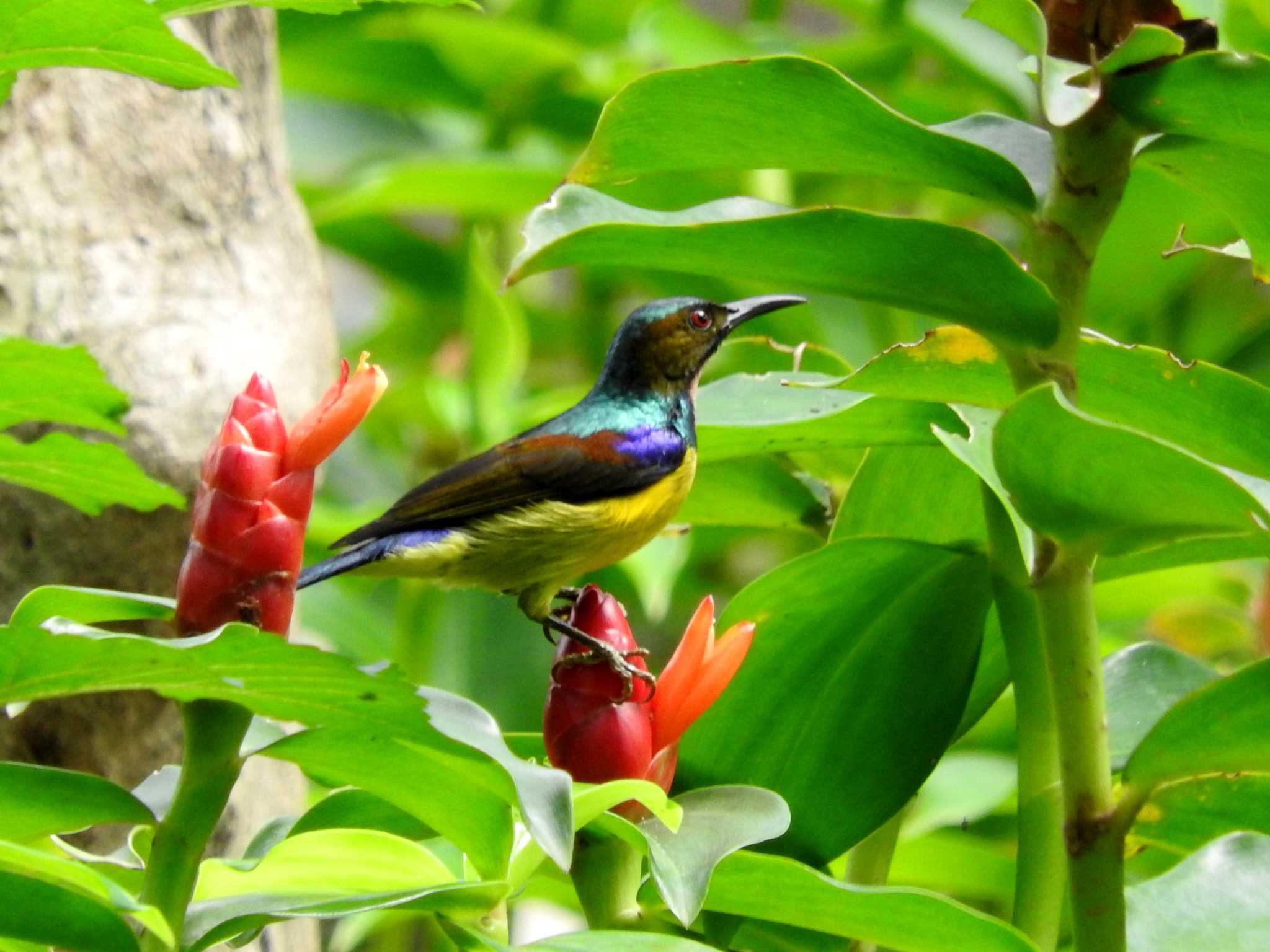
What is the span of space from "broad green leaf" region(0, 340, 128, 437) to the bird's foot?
0.37 meters

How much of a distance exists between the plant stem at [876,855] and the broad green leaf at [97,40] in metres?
0.75

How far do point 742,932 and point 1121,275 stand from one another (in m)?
1.31

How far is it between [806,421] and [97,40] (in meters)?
0.55

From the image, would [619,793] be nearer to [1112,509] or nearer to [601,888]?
[601,888]

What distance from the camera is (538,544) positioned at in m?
1.63

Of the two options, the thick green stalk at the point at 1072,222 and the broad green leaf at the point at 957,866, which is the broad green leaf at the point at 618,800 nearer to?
the thick green stalk at the point at 1072,222

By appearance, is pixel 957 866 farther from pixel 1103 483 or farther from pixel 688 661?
pixel 1103 483

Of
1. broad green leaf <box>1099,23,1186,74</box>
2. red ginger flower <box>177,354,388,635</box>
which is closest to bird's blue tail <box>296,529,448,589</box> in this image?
red ginger flower <box>177,354,388,635</box>

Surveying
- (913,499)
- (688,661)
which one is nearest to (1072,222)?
(913,499)

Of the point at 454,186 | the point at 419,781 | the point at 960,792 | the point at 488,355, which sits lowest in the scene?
the point at 419,781

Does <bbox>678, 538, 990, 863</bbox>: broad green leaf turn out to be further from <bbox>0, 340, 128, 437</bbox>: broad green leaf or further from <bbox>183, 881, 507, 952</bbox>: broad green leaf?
<bbox>0, 340, 128, 437</bbox>: broad green leaf

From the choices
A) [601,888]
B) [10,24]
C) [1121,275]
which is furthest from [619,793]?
[1121,275]

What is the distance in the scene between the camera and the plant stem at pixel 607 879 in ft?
3.19

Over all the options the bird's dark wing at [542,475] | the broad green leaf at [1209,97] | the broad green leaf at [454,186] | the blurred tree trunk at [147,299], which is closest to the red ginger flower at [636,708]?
the broad green leaf at [1209,97]
